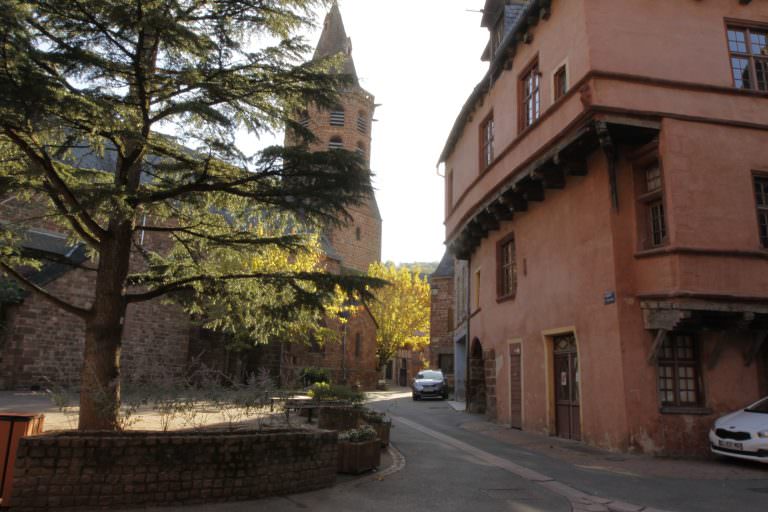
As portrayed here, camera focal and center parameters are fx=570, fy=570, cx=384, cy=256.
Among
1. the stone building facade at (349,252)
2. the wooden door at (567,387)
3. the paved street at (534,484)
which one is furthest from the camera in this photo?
the stone building facade at (349,252)

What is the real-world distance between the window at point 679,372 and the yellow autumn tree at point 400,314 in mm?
35444

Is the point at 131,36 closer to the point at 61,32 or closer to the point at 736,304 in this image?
the point at 61,32

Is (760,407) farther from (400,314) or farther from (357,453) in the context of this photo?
(400,314)

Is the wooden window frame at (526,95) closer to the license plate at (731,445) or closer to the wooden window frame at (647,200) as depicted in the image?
the wooden window frame at (647,200)

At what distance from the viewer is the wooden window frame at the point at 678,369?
10.9m

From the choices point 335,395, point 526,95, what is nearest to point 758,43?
point 526,95

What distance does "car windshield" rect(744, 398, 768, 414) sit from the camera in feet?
32.7

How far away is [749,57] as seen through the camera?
12211mm

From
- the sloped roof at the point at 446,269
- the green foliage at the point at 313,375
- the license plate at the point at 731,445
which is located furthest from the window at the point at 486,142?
the sloped roof at the point at 446,269

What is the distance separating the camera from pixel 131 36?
25.1 ft

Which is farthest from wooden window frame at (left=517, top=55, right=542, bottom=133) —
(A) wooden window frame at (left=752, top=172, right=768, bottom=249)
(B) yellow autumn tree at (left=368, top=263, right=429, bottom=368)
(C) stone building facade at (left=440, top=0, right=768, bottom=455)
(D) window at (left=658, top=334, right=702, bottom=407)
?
(B) yellow autumn tree at (left=368, top=263, right=429, bottom=368)

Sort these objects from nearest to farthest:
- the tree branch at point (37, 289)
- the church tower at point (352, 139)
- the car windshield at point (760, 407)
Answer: the tree branch at point (37, 289), the car windshield at point (760, 407), the church tower at point (352, 139)

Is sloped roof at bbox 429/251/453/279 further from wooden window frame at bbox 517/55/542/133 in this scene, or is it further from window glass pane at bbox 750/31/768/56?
window glass pane at bbox 750/31/768/56

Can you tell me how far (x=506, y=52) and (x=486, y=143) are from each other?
3182mm
